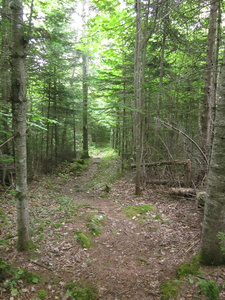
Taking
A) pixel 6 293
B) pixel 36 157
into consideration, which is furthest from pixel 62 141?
pixel 6 293

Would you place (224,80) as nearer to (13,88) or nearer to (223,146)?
(223,146)

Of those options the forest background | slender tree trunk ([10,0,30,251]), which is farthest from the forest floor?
the forest background

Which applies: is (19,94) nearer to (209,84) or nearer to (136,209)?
(136,209)

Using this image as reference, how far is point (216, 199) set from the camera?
3104 mm

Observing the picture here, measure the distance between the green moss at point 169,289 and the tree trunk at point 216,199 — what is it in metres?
0.63

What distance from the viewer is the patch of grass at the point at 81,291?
3248 mm

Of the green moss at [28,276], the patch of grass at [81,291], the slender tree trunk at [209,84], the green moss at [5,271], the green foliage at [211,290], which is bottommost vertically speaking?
the patch of grass at [81,291]

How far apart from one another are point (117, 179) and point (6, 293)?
29.0 feet

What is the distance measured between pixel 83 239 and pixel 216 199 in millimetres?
3356

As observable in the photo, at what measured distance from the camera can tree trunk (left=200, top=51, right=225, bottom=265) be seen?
2.99 m

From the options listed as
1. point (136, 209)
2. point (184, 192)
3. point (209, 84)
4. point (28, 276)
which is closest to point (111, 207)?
point (136, 209)

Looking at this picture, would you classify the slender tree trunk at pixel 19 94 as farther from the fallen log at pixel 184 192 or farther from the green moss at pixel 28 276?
the fallen log at pixel 184 192

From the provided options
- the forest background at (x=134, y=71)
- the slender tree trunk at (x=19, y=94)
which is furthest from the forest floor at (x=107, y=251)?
the forest background at (x=134, y=71)

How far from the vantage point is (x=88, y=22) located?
7.96 m
